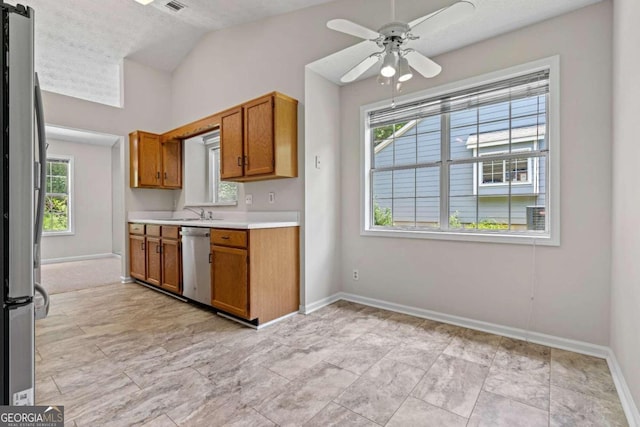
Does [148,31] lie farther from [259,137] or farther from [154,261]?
[154,261]

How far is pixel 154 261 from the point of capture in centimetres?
408

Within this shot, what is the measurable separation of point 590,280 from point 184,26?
5.29 metres

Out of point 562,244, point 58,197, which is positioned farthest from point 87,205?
point 562,244

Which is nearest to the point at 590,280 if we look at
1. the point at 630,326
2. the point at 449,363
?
the point at 630,326

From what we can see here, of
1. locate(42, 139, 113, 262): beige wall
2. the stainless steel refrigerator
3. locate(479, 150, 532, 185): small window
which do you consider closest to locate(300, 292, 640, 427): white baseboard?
locate(479, 150, 532, 185): small window

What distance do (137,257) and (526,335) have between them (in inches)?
183

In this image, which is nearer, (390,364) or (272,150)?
(390,364)

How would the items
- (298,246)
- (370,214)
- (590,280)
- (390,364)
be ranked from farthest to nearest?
(370,214), (298,246), (590,280), (390,364)

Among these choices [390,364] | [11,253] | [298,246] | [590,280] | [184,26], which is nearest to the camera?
[11,253]

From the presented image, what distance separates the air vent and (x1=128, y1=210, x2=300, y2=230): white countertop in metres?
2.49

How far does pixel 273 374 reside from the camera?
6.75 feet

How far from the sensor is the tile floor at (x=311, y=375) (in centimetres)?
166

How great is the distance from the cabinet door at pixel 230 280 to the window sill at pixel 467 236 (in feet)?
4.59

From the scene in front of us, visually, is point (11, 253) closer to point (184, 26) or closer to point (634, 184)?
point (634, 184)
